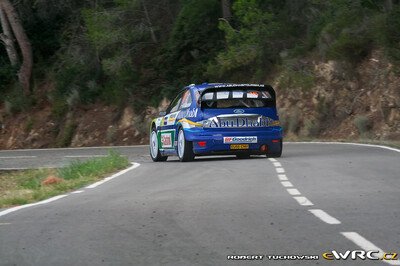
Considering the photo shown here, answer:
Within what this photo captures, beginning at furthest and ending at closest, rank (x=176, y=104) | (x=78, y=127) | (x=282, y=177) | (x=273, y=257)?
(x=78, y=127) < (x=176, y=104) < (x=282, y=177) < (x=273, y=257)

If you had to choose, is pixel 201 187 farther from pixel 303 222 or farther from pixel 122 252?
Answer: pixel 122 252

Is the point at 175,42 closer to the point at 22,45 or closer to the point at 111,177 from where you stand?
the point at 22,45

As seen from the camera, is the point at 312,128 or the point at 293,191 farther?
the point at 312,128

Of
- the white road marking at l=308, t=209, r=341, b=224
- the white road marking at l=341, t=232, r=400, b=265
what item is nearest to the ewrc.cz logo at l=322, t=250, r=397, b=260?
the white road marking at l=341, t=232, r=400, b=265

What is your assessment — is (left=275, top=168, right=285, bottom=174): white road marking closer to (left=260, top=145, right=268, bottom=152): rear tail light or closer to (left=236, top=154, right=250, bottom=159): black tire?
(left=260, top=145, right=268, bottom=152): rear tail light

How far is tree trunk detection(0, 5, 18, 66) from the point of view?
160 ft

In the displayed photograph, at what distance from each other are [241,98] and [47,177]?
5.61m

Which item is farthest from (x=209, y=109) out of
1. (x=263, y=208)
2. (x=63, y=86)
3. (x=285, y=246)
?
(x=63, y=86)

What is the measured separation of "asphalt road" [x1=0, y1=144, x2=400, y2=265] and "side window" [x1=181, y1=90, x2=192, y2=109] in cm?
548

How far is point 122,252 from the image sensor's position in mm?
7676

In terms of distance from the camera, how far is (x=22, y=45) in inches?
1955

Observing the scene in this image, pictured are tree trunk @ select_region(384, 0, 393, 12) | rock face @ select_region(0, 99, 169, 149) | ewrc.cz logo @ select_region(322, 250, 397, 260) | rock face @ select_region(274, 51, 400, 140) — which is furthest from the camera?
rock face @ select_region(0, 99, 169, 149)

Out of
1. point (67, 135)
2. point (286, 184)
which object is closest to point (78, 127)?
point (67, 135)

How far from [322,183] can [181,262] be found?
287 inches
